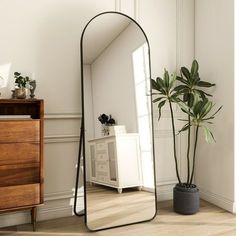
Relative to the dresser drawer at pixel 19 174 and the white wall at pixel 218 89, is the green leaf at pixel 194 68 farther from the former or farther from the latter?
the dresser drawer at pixel 19 174

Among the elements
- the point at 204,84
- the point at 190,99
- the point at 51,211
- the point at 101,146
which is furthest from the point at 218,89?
the point at 51,211

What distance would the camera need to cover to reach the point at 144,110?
2.42m

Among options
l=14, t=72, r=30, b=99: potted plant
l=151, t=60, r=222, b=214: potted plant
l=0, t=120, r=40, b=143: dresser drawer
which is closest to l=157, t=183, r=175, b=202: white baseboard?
l=151, t=60, r=222, b=214: potted plant

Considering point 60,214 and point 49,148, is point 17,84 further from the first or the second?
point 60,214

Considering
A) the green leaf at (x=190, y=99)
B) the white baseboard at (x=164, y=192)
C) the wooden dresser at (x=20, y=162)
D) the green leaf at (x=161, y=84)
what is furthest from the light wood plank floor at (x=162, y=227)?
the green leaf at (x=161, y=84)

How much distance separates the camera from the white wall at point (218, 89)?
2.49m

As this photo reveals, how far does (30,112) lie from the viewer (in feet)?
7.50

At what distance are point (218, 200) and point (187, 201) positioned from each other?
1.40 feet

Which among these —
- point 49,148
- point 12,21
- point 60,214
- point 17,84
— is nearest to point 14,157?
point 49,148

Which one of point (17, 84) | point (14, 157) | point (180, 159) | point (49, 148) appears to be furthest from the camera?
point (180, 159)

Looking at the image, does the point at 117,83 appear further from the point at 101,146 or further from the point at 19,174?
the point at 19,174

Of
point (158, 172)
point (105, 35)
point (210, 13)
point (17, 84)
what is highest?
point (210, 13)

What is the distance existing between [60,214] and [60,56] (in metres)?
1.42

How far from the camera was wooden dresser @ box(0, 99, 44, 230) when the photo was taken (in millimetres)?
1903
